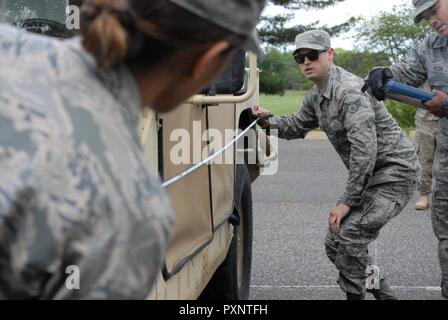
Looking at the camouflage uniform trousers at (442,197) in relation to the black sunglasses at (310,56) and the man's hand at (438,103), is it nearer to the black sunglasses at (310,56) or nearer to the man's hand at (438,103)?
the man's hand at (438,103)

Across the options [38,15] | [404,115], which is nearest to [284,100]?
[404,115]

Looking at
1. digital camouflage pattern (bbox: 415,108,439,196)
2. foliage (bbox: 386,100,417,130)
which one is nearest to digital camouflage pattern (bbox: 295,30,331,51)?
digital camouflage pattern (bbox: 415,108,439,196)

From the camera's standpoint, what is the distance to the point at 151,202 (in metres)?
1.28

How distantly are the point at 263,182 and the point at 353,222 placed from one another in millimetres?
6543

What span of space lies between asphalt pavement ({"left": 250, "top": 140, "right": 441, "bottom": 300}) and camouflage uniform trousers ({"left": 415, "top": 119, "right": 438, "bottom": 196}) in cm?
33

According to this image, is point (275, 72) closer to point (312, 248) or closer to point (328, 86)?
point (312, 248)

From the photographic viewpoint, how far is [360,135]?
469cm

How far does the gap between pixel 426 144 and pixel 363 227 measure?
4.25 m

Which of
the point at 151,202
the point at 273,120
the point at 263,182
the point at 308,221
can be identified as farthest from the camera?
the point at 263,182

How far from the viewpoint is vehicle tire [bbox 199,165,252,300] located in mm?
4953

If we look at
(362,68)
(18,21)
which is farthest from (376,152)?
(362,68)

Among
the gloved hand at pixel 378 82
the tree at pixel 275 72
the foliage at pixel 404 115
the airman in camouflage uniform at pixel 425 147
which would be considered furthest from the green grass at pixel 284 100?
the gloved hand at pixel 378 82

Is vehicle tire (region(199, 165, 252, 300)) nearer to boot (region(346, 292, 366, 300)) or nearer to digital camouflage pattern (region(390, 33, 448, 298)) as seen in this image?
boot (region(346, 292, 366, 300))
